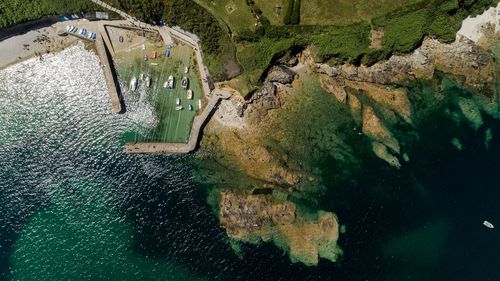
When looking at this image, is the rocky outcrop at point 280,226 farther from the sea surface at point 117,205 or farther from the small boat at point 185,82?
the small boat at point 185,82

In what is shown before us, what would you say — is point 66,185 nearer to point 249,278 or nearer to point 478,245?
point 249,278

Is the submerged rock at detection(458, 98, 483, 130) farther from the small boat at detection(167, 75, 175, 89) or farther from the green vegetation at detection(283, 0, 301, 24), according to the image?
the small boat at detection(167, 75, 175, 89)

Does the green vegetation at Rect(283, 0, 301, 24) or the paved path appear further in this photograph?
the paved path

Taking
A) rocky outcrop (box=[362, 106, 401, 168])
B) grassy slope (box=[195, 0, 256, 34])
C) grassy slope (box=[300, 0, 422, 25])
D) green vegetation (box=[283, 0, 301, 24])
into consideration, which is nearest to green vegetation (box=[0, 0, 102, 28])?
grassy slope (box=[195, 0, 256, 34])

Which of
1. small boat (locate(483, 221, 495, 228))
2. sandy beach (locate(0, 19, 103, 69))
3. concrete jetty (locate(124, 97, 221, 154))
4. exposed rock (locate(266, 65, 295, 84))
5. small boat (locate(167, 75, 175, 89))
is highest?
sandy beach (locate(0, 19, 103, 69))

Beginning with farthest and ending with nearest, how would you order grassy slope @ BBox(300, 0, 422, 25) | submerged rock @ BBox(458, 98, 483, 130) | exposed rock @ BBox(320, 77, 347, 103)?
submerged rock @ BBox(458, 98, 483, 130) < exposed rock @ BBox(320, 77, 347, 103) < grassy slope @ BBox(300, 0, 422, 25)

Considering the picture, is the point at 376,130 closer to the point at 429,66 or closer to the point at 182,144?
the point at 429,66
